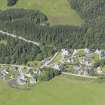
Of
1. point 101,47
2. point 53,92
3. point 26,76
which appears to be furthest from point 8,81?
point 101,47

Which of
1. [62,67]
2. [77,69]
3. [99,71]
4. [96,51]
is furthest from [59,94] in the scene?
[96,51]

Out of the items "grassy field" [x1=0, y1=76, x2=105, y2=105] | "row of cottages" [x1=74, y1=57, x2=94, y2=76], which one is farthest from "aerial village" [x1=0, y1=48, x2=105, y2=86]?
"grassy field" [x1=0, y1=76, x2=105, y2=105]

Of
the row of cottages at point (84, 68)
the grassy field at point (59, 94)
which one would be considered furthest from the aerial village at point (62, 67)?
the grassy field at point (59, 94)

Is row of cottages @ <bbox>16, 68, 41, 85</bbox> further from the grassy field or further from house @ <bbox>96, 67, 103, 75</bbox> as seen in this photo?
house @ <bbox>96, 67, 103, 75</bbox>

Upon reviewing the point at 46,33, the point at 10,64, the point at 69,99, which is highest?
the point at 46,33

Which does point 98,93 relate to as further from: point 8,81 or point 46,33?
point 46,33

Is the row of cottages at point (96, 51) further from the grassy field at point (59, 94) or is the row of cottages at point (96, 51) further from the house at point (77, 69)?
the grassy field at point (59, 94)
